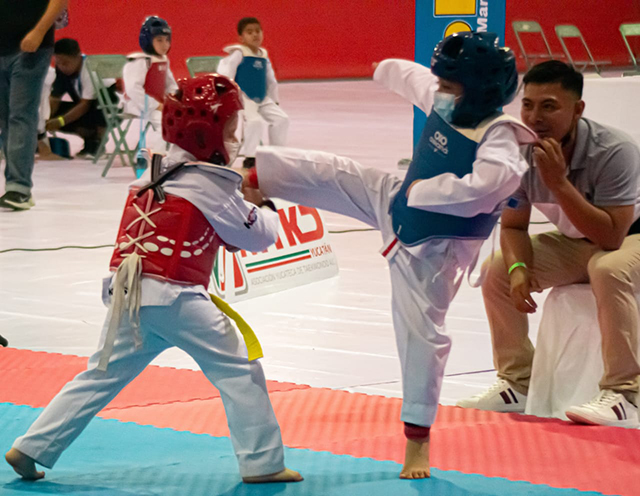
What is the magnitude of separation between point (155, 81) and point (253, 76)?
104cm

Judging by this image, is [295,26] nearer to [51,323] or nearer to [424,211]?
[51,323]

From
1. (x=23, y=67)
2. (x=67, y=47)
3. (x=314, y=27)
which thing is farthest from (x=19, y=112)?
(x=314, y=27)

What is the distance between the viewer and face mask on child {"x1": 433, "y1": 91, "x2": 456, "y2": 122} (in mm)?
2750

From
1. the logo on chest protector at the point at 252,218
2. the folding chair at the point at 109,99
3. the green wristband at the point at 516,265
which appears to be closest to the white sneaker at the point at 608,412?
the green wristband at the point at 516,265

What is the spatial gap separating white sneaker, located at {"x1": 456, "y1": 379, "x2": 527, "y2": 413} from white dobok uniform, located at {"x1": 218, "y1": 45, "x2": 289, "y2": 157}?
5.98 meters

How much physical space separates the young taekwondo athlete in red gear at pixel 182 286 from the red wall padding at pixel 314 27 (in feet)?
51.1

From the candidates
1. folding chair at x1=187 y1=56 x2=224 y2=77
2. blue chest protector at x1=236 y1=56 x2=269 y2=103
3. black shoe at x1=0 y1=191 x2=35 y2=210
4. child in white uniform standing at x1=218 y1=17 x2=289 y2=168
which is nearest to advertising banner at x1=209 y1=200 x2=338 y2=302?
black shoe at x1=0 y1=191 x2=35 y2=210

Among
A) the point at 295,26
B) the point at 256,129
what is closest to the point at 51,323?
the point at 256,129

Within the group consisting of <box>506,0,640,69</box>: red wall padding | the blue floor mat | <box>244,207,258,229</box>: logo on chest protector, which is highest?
<box>244,207,258,229</box>: logo on chest protector

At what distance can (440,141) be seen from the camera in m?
2.75

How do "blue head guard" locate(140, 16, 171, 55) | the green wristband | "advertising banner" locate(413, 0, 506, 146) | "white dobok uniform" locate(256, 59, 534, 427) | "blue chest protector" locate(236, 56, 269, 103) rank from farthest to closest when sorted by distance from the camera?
1. "blue chest protector" locate(236, 56, 269, 103)
2. "blue head guard" locate(140, 16, 171, 55)
3. "advertising banner" locate(413, 0, 506, 146)
4. the green wristband
5. "white dobok uniform" locate(256, 59, 534, 427)

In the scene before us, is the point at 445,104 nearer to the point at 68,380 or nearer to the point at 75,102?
the point at 68,380

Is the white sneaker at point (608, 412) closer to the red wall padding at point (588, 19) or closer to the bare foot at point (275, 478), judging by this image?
the bare foot at point (275, 478)

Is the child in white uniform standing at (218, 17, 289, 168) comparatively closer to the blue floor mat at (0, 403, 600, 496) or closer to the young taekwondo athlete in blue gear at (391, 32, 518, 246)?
the blue floor mat at (0, 403, 600, 496)
